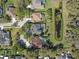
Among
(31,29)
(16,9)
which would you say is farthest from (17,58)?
(16,9)

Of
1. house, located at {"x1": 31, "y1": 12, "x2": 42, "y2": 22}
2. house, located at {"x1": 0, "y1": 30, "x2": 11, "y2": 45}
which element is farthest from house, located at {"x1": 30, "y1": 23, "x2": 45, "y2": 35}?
house, located at {"x1": 0, "y1": 30, "x2": 11, "y2": 45}

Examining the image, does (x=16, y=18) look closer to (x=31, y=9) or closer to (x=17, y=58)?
(x=31, y=9)

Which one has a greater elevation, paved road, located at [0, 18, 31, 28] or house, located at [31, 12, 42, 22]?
house, located at [31, 12, 42, 22]

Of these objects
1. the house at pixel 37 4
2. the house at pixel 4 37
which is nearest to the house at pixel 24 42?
the house at pixel 4 37

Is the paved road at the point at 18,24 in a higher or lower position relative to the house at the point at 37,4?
lower

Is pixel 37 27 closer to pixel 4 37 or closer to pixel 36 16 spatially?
pixel 36 16

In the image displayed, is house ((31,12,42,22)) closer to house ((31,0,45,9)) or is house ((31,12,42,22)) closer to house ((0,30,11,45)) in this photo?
house ((31,0,45,9))

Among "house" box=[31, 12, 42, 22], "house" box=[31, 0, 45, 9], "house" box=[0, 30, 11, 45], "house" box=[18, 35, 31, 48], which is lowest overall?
"house" box=[18, 35, 31, 48]

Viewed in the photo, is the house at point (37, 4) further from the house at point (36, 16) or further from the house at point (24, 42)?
the house at point (24, 42)

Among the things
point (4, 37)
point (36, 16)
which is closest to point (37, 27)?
point (36, 16)
